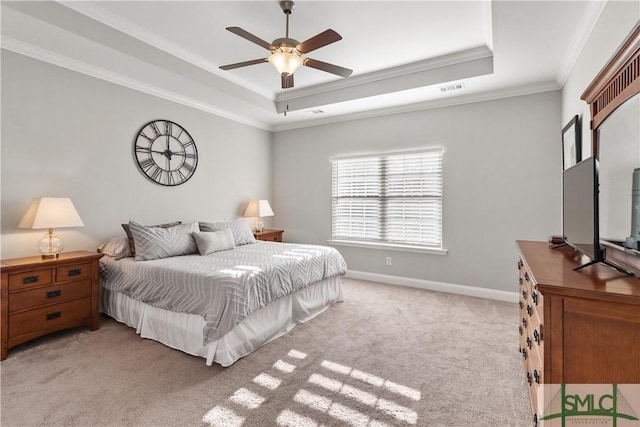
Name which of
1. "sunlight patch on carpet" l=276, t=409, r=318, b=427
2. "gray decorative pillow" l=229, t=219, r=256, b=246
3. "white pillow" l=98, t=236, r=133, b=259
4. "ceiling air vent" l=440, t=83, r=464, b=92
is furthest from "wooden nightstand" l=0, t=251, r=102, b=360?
"ceiling air vent" l=440, t=83, r=464, b=92

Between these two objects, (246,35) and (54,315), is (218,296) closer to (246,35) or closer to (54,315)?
(54,315)

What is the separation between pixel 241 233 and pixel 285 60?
2.46 metres

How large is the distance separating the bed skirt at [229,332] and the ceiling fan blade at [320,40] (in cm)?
216

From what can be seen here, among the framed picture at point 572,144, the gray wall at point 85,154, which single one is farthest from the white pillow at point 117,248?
the framed picture at point 572,144

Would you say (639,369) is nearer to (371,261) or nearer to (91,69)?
(371,261)

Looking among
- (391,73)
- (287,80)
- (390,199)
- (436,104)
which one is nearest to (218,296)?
(287,80)

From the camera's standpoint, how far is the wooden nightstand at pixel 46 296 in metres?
2.49

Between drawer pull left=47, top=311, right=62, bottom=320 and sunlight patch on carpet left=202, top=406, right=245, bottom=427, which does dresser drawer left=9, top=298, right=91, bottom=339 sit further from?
sunlight patch on carpet left=202, top=406, right=245, bottom=427

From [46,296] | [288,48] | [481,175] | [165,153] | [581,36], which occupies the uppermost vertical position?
[581,36]

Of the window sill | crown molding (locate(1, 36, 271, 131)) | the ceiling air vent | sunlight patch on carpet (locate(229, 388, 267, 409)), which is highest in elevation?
the ceiling air vent

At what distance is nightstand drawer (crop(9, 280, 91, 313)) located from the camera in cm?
254

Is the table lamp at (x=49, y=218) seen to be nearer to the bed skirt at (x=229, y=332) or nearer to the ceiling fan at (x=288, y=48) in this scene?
the bed skirt at (x=229, y=332)

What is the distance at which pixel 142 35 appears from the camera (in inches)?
120

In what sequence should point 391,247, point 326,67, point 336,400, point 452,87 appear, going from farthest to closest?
point 391,247, point 452,87, point 326,67, point 336,400
